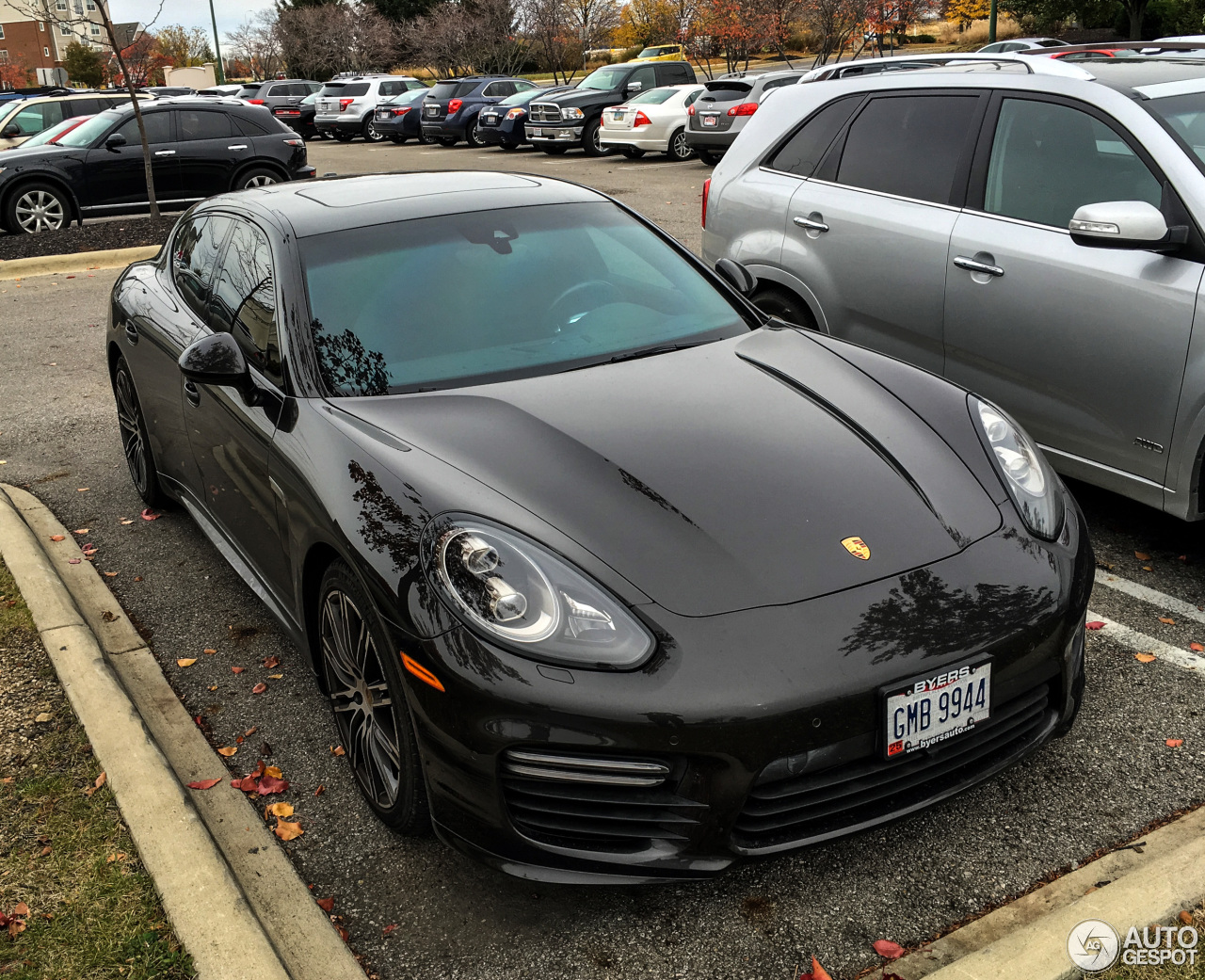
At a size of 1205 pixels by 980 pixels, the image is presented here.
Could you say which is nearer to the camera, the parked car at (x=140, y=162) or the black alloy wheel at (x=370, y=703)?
the black alloy wheel at (x=370, y=703)

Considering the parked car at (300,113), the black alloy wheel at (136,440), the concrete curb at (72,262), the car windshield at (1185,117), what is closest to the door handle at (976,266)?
the car windshield at (1185,117)

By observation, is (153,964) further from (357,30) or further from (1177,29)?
(357,30)

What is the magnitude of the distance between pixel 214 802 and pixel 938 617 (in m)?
2.07

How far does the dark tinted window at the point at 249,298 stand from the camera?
11.8ft

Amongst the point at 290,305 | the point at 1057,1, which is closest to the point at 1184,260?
the point at 290,305

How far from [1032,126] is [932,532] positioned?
2626mm

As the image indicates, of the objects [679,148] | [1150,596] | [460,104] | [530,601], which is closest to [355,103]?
[460,104]

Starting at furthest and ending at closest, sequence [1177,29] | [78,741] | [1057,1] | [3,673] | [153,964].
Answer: [1057,1], [1177,29], [3,673], [78,741], [153,964]

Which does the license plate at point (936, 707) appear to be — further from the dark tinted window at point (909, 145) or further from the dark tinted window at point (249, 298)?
the dark tinted window at point (909, 145)

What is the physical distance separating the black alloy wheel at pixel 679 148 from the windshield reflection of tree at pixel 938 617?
19.8 metres

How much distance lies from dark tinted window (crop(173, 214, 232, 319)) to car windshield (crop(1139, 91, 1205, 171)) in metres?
3.55

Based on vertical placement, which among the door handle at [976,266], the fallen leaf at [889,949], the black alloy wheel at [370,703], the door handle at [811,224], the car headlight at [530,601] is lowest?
the fallen leaf at [889,949]

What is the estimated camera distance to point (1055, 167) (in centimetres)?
452

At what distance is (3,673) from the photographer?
3.87 m
